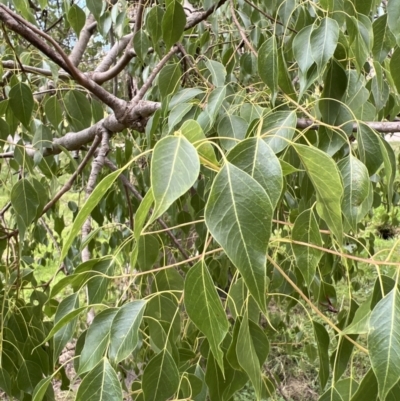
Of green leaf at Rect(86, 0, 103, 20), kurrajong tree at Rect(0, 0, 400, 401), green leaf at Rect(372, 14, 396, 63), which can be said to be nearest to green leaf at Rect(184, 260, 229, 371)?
kurrajong tree at Rect(0, 0, 400, 401)

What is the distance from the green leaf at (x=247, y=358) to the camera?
0.45 meters

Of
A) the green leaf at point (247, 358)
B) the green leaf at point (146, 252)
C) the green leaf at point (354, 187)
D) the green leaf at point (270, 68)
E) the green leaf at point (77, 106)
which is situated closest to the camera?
the green leaf at point (247, 358)

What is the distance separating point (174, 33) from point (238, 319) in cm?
51

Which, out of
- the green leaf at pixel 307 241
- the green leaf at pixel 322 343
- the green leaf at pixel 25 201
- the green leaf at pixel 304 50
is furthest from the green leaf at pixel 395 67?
the green leaf at pixel 25 201

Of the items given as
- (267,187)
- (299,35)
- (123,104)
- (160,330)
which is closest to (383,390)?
(267,187)

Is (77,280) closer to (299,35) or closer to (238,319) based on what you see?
(238,319)

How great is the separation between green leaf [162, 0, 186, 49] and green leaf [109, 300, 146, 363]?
1.62ft

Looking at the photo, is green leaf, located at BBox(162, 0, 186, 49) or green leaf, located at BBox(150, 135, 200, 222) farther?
green leaf, located at BBox(162, 0, 186, 49)

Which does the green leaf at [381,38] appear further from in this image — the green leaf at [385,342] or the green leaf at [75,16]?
the green leaf at [75,16]

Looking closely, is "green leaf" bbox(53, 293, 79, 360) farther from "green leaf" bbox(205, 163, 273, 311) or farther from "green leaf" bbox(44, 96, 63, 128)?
"green leaf" bbox(44, 96, 63, 128)

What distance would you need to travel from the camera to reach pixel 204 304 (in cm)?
42

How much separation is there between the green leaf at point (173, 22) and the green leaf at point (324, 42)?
0.89 feet

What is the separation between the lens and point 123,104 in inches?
42.9

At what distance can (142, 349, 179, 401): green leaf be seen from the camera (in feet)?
1.74
